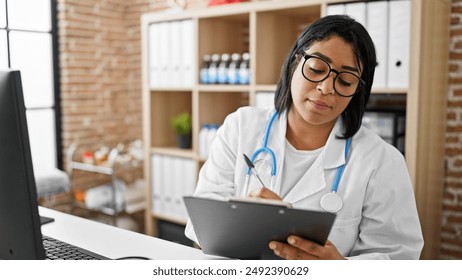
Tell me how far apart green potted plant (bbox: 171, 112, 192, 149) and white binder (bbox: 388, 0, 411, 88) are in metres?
1.36

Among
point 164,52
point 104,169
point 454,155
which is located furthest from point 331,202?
point 104,169

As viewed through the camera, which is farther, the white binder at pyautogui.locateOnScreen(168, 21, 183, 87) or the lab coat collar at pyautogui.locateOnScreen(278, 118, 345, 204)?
the white binder at pyautogui.locateOnScreen(168, 21, 183, 87)

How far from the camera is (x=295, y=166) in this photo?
1.44 metres

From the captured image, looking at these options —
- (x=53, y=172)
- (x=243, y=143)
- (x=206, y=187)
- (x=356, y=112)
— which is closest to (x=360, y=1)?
(x=356, y=112)

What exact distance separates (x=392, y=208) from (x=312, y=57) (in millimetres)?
473

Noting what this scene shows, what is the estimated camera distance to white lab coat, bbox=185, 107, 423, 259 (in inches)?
50.9

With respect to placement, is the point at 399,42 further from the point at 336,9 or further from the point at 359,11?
the point at 336,9

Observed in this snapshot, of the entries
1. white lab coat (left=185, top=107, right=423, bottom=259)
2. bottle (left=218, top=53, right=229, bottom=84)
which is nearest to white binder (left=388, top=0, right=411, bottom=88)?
white lab coat (left=185, top=107, right=423, bottom=259)

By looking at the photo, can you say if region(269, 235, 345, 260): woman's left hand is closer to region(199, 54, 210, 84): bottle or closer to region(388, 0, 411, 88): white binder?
region(388, 0, 411, 88): white binder

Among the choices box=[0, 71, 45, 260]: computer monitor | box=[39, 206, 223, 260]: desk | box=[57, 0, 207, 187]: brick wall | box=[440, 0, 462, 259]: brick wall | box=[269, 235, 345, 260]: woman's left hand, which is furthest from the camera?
box=[57, 0, 207, 187]: brick wall

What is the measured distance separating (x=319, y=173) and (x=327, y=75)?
289mm

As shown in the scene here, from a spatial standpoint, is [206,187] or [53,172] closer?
[206,187]
